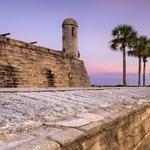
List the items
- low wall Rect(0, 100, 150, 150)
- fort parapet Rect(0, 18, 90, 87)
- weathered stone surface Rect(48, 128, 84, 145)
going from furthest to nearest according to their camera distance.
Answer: fort parapet Rect(0, 18, 90, 87) < weathered stone surface Rect(48, 128, 84, 145) < low wall Rect(0, 100, 150, 150)

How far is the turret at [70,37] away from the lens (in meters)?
28.9

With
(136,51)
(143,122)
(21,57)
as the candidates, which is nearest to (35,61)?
(21,57)

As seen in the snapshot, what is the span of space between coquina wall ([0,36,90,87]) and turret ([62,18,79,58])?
2392mm

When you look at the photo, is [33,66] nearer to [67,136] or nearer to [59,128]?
[59,128]

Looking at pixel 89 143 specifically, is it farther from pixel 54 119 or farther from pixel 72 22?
pixel 72 22

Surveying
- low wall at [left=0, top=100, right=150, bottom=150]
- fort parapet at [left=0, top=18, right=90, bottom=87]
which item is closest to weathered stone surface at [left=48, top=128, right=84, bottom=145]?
low wall at [left=0, top=100, right=150, bottom=150]

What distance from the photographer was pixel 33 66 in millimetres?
19562

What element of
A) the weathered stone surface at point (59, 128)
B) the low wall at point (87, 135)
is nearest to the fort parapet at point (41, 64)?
the low wall at point (87, 135)

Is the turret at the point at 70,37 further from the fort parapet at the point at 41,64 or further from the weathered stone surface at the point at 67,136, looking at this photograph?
the weathered stone surface at the point at 67,136

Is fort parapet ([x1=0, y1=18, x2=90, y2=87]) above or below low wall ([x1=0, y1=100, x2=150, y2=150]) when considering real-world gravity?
above

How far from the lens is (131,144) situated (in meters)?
4.17

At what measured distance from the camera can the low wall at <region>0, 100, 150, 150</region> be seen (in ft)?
6.48

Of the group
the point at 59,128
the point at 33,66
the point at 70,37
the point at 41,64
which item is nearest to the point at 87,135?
the point at 59,128

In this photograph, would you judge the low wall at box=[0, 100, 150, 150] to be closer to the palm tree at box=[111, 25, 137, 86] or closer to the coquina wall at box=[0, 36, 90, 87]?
the coquina wall at box=[0, 36, 90, 87]
